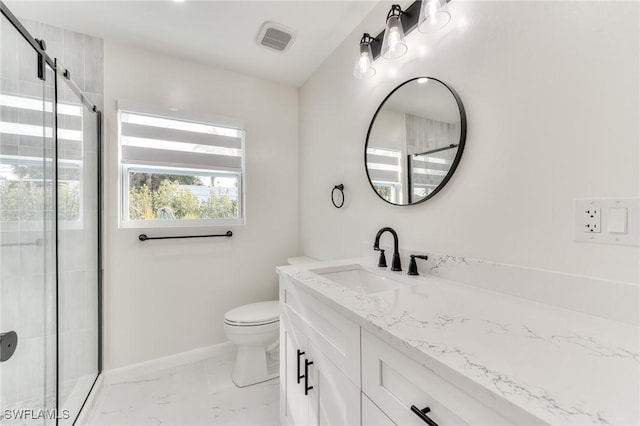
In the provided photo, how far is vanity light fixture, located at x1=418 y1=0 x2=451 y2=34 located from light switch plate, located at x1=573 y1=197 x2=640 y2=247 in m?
0.88

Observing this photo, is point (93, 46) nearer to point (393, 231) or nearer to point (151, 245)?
point (151, 245)

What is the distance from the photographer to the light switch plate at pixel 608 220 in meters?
0.69

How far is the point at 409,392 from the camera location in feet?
2.07

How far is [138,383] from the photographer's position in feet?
5.95

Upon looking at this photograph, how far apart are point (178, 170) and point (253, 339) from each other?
1.37m

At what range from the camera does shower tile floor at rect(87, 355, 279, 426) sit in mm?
1501

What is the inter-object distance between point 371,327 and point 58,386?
5.56ft

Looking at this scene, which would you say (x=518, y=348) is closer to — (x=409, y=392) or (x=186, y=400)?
(x=409, y=392)

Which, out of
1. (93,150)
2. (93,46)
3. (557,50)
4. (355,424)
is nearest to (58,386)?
(93,150)

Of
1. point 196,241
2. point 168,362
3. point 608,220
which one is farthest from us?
point 196,241

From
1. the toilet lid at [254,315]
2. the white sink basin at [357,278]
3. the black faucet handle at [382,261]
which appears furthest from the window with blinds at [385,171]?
the toilet lid at [254,315]

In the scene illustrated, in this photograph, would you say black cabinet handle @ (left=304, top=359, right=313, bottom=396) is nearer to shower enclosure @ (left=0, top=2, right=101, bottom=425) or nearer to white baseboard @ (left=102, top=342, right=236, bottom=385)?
shower enclosure @ (left=0, top=2, right=101, bottom=425)

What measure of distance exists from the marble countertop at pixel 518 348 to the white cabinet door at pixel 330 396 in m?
0.24

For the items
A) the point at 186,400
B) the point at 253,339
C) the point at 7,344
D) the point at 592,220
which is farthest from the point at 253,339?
the point at 592,220
